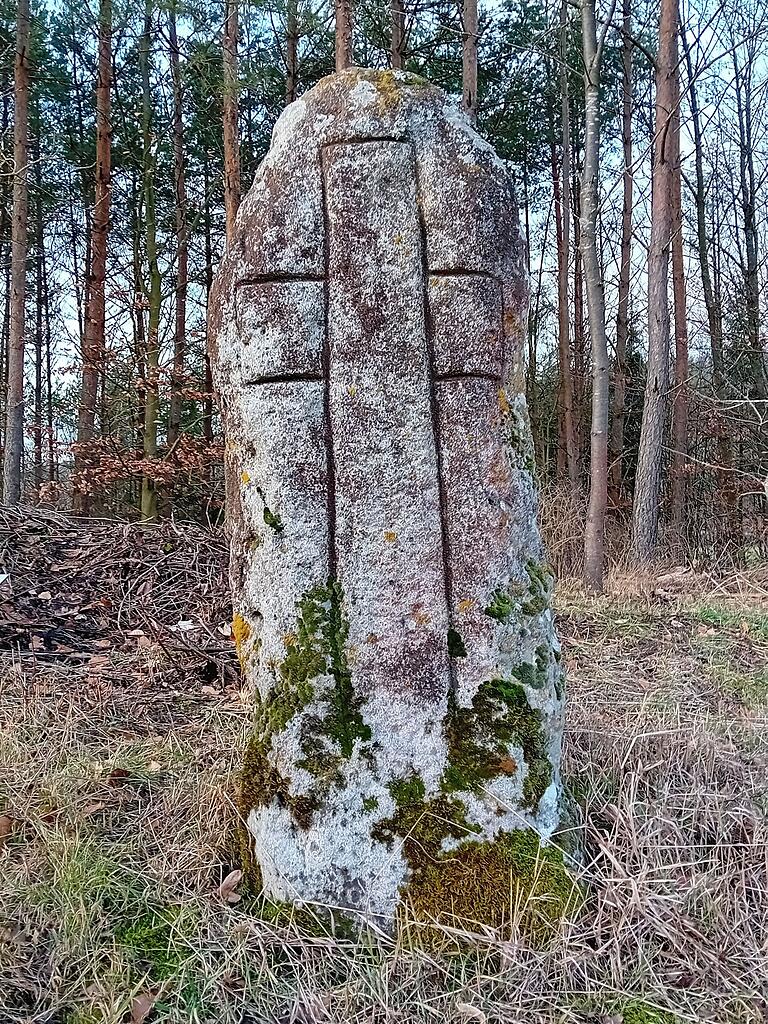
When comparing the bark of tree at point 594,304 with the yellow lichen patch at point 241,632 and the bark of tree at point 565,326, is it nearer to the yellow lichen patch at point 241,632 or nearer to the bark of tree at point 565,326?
the bark of tree at point 565,326

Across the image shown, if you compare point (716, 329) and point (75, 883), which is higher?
point (716, 329)

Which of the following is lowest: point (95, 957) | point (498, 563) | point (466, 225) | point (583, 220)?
point (95, 957)

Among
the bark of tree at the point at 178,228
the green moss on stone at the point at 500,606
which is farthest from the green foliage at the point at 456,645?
the bark of tree at the point at 178,228

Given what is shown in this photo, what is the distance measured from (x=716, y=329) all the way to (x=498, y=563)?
11.8 m

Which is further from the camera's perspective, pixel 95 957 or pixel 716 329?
pixel 716 329

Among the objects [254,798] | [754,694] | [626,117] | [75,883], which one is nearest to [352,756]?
[254,798]

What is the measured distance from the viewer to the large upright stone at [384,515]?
2.24m

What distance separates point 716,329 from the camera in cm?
1249

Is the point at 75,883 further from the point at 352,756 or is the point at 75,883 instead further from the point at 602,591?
the point at 602,591

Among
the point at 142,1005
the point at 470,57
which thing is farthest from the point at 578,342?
the point at 142,1005

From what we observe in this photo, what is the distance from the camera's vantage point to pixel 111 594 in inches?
205

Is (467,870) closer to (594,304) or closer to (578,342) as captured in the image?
(594,304)

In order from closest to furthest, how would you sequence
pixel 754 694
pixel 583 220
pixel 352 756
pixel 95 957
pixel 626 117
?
pixel 95 957 → pixel 352 756 → pixel 754 694 → pixel 583 220 → pixel 626 117

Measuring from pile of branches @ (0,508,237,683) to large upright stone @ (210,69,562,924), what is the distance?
222 centimetres
